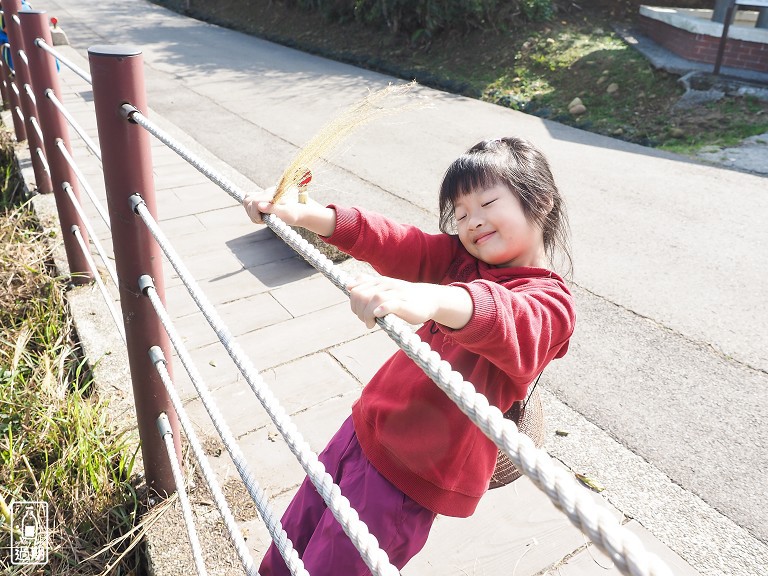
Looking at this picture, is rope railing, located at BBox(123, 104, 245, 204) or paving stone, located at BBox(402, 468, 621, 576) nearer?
rope railing, located at BBox(123, 104, 245, 204)

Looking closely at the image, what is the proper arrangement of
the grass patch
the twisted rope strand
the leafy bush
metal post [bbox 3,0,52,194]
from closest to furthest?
the twisted rope strand < metal post [bbox 3,0,52,194] < the grass patch < the leafy bush

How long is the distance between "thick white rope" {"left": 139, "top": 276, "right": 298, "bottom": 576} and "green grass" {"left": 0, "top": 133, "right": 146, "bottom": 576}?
46cm

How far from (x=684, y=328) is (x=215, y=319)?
2.85m

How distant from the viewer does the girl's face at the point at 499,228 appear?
145cm

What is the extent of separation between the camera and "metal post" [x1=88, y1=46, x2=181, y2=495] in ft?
5.49

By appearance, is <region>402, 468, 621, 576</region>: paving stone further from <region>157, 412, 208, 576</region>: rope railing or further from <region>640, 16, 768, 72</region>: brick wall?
<region>640, 16, 768, 72</region>: brick wall

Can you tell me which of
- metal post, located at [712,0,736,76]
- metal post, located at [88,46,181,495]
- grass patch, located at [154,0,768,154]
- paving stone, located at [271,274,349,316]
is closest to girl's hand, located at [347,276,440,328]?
metal post, located at [88,46,181,495]

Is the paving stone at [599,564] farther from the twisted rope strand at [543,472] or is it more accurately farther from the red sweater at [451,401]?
the twisted rope strand at [543,472]

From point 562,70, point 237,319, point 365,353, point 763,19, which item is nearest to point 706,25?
point 763,19

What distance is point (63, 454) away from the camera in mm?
2299

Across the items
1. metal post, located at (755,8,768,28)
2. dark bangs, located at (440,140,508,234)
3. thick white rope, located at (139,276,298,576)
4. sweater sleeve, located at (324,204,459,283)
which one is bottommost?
thick white rope, located at (139,276,298,576)

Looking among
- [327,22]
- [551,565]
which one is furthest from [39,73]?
[327,22]

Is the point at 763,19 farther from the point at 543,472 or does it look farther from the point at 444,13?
the point at 543,472

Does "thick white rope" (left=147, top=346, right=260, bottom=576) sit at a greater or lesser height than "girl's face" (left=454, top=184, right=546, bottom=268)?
lesser
